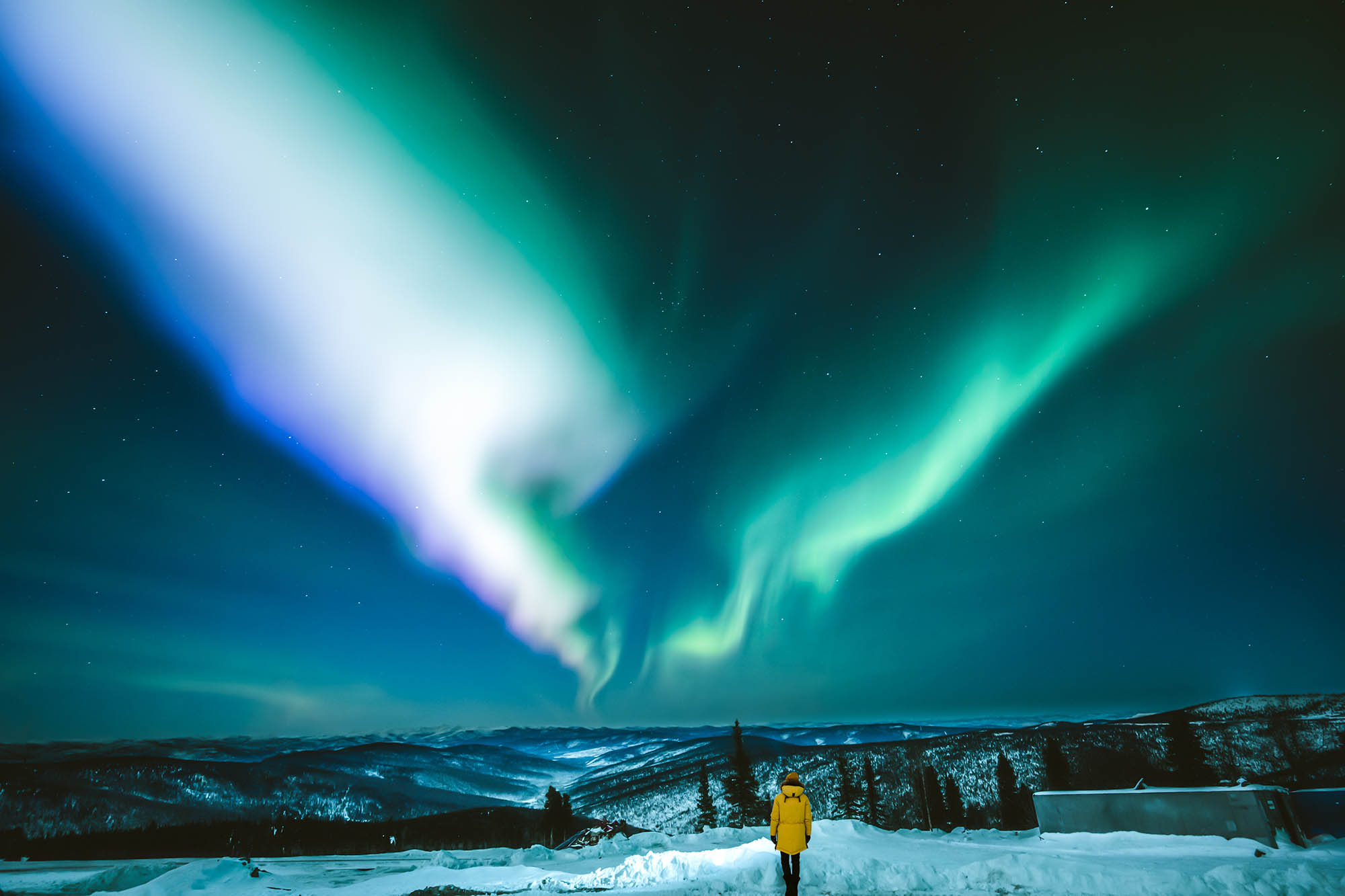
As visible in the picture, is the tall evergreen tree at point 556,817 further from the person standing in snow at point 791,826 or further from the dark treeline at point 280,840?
the person standing in snow at point 791,826

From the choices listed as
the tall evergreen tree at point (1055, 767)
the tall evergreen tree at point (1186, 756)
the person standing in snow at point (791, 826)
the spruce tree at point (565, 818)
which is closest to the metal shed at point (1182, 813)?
the person standing in snow at point (791, 826)

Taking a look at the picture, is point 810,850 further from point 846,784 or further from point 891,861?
point 846,784

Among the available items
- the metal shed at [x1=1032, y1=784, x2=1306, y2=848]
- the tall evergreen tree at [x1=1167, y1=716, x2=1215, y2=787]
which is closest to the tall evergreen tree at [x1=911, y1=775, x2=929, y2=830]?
the tall evergreen tree at [x1=1167, y1=716, x2=1215, y2=787]

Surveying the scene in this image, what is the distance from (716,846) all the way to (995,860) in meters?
8.75

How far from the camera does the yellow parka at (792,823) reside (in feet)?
39.7

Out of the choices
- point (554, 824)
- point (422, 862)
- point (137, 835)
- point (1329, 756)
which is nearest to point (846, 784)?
point (554, 824)

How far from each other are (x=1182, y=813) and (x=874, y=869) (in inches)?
391

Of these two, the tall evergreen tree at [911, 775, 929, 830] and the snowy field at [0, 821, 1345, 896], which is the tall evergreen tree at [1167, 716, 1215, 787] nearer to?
the snowy field at [0, 821, 1345, 896]

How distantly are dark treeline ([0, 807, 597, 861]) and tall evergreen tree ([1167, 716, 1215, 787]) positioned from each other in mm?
92929

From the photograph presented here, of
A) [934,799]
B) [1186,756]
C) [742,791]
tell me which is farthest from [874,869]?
[934,799]

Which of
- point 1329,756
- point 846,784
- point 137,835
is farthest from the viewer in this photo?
point 1329,756

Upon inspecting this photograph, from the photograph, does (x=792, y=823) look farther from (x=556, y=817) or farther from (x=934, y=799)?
(x=934, y=799)

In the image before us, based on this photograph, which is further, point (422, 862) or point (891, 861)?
point (422, 862)

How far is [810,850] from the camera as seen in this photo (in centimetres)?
1639
